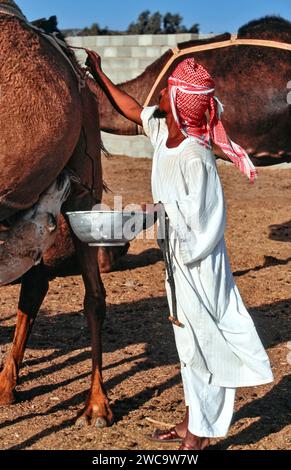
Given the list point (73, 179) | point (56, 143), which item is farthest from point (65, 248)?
point (56, 143)

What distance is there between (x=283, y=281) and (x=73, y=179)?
3388 mm

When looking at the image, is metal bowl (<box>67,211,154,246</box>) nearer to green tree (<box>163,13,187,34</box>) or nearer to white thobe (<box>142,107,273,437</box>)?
white thobe (<box>142,107,273,437</box>)

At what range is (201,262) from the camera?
3770 millimetres

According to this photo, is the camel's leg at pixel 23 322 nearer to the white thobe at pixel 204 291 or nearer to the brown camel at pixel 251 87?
the white thobe at pixel 204 291

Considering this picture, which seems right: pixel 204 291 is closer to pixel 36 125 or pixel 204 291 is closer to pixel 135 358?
pixel 36 125

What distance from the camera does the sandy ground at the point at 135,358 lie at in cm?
422

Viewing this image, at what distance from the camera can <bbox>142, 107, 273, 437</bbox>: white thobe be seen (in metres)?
3.68

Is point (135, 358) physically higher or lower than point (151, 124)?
lower

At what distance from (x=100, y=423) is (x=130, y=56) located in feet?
33.5

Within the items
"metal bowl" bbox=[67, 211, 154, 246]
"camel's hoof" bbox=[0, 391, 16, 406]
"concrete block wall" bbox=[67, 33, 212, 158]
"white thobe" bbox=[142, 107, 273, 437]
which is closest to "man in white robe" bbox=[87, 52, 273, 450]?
"white thobe" bbox=[142, 107, 273, 437]

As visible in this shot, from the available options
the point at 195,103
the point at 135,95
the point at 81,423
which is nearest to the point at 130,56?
the point at 135,95

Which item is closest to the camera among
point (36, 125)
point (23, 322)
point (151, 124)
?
point (36, 125)

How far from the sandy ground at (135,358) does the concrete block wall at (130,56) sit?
524cm

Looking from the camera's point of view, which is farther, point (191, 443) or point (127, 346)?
point (127, 346)
